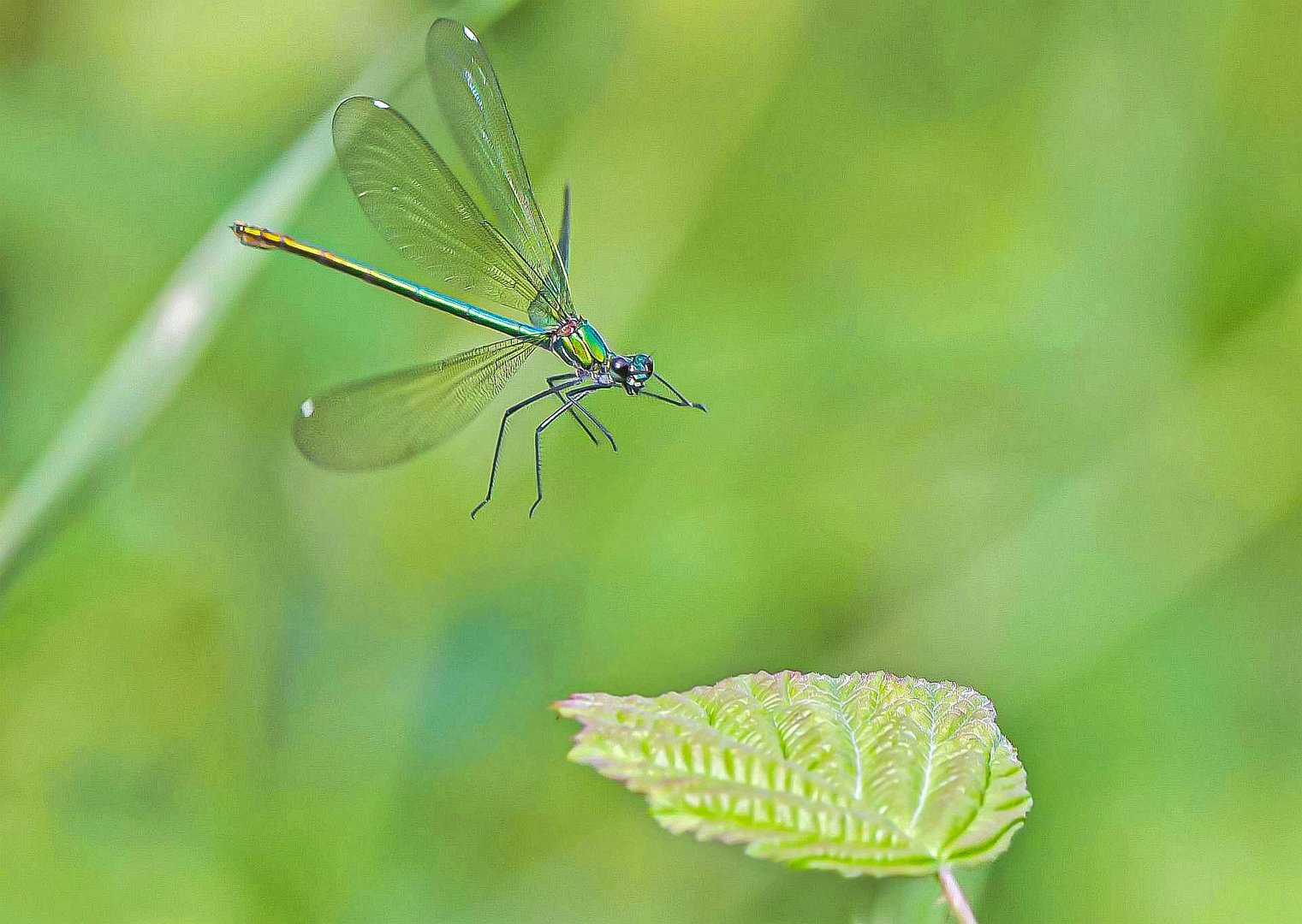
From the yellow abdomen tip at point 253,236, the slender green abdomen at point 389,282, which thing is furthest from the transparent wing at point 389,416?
the yellow abdomen tip at point 253,236

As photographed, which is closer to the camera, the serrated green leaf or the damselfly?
the serrated green leaf

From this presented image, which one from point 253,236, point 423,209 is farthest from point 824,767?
point 423,209

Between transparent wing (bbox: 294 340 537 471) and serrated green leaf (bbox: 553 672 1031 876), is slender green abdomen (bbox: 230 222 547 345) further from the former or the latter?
serrated green leaf (bbox: 553 672 1031 876)

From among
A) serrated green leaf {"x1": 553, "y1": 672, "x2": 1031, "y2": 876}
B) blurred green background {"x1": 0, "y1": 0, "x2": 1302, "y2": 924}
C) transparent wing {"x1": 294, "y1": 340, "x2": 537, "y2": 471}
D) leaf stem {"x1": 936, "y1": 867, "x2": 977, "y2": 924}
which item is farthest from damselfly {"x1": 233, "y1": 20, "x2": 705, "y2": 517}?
leaf stem {"x1": 936, "y1": 867, "x2": 977, "y2": 924}

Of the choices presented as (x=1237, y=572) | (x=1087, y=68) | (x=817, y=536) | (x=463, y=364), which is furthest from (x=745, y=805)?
(x=1087, y=68)

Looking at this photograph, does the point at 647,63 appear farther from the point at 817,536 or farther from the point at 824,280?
the point at 817,536

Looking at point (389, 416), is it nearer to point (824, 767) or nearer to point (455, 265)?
point (455, 265)

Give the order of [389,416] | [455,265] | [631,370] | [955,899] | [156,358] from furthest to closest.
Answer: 1. [455,265]
2. [631,370]
3. [389,416]
4. [156,358]
5. [955,899]
